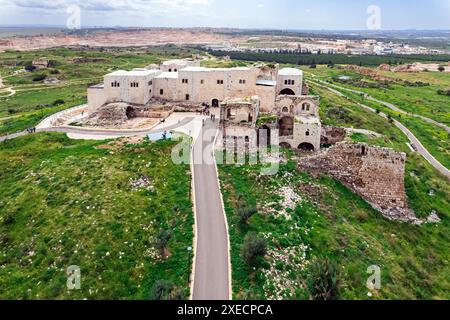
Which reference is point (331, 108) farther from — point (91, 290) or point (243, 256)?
point (91, 290)

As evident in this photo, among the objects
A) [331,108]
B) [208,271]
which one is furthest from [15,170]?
[331,108]

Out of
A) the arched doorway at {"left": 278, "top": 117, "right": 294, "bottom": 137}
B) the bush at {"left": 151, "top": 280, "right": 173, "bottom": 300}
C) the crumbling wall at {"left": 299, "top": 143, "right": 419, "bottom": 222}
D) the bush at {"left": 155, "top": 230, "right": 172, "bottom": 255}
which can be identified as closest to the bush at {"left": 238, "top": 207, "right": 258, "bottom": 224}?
the bush at {"left": 155, "top": 230, "right": 172, "bottom": 255}

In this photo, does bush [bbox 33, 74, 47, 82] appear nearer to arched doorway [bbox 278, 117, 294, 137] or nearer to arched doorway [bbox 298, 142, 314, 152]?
arched doorway [bbox 278, 117, 294, 137]

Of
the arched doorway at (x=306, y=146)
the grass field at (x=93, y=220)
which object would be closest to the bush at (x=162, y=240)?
the grass field at (x=93, y=220)

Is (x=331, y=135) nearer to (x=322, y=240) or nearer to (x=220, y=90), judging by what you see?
(x=220, y=90)

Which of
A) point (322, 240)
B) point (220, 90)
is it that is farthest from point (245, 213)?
point (220, 90)

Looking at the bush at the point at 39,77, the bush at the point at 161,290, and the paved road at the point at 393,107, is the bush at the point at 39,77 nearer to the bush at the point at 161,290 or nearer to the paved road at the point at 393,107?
the paved road at the point at 393,107
